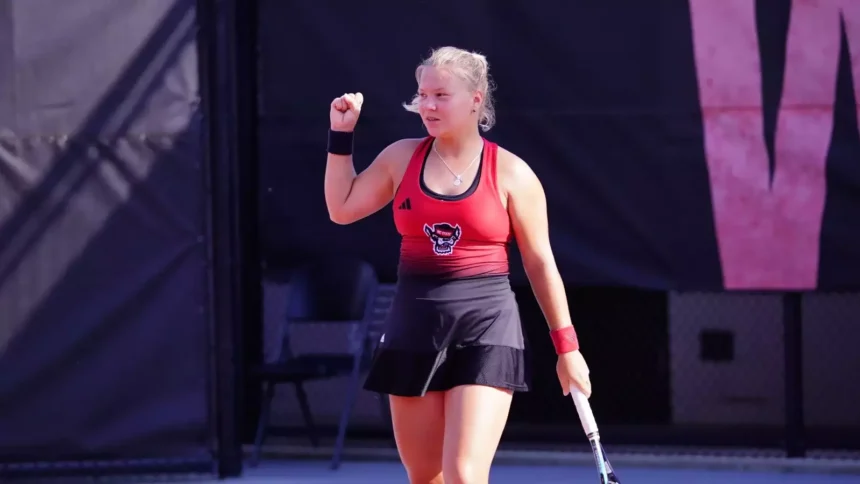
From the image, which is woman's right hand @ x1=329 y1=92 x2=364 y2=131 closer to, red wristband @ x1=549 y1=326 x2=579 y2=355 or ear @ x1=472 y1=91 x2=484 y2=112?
ear @ x1=472 y1=91 x2=484 y2=112

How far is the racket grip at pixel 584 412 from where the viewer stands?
12.0 ft

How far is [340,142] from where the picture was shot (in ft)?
12.8

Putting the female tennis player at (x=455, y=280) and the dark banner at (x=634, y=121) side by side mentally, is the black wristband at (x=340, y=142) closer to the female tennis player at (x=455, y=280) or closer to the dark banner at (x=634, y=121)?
the female tennis player at (x=455, y=280)

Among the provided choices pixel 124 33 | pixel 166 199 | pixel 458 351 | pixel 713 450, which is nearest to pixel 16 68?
pixel 124 33

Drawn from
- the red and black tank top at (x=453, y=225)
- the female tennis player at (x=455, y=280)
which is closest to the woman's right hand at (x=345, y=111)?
the female tennis player at (x=455, y=280)

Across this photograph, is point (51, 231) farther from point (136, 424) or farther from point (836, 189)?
point (836, 189)

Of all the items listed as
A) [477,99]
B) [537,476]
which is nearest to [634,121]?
[537,476]

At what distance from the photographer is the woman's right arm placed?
3.93 meters

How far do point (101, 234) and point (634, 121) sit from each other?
253 centimetres

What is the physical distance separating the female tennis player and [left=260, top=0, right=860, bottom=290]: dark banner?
233 centimetres

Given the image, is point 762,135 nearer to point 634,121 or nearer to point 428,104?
point 634,121

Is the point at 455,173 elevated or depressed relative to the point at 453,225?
elevated

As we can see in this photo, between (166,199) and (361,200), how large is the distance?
7.48 feet

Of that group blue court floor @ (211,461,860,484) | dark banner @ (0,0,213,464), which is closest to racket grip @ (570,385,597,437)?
blue court floor @ (211,461,860,484)
